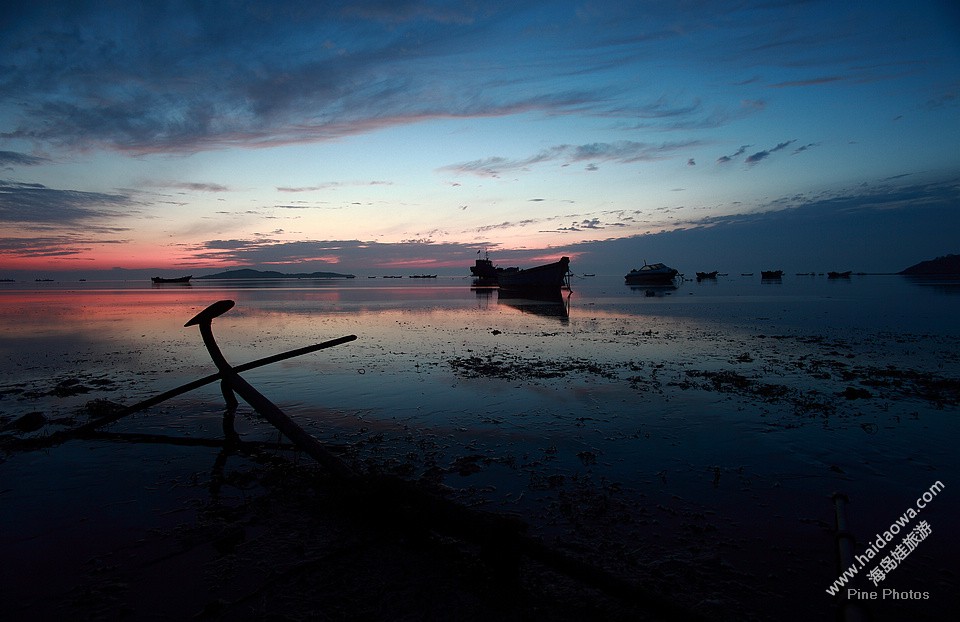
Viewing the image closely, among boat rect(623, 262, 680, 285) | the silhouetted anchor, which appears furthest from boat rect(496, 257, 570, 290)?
the silhouetted anchor

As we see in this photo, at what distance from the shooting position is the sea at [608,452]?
189 inches

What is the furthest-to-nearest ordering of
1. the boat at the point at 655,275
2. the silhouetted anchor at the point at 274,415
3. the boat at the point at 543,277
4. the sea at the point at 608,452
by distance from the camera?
the boat at the point at 655,275 → the boat at the point at 543,277 → the silhouetted anchor at the point at 274,415 → the sea at the point at 608,452

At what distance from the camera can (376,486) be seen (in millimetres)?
5484

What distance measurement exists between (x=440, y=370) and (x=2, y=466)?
10134mm

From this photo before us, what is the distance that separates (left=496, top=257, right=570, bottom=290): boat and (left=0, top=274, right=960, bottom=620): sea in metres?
45.1

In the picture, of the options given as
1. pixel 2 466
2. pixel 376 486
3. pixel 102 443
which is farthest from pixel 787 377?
pixel 2 466

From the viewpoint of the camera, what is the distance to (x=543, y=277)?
66500 millimetres

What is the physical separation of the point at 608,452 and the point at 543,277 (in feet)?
196

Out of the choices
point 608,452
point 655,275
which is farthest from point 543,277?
point 608,452

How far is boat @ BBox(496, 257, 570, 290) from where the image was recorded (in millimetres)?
63156

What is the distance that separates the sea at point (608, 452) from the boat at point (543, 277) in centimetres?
4507

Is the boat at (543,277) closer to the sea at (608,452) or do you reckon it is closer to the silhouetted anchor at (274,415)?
the sea at (608,452)

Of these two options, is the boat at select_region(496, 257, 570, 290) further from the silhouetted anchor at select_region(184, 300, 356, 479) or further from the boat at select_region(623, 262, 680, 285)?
the silhouetted anchor at select_region(184, 300, 356, 479)

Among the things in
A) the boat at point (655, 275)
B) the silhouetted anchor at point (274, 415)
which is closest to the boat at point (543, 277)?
the boat at point (655, 275)
